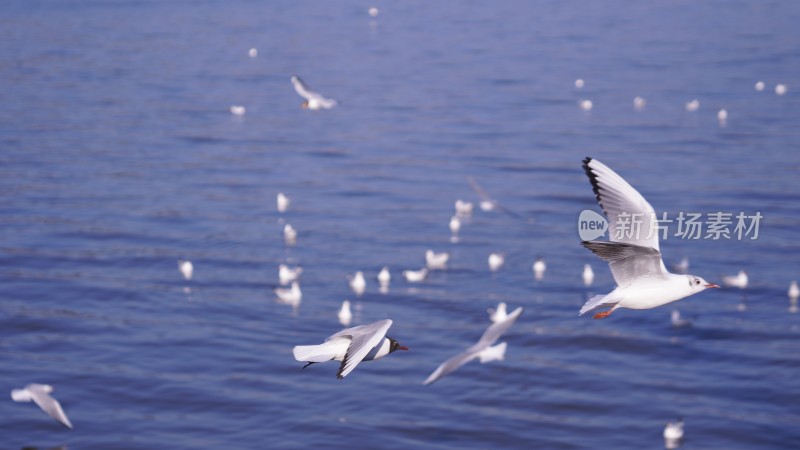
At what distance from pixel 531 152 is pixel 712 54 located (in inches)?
668

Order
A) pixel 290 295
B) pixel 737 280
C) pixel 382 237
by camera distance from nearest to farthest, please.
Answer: pixel 290 295
pixel 737 280
pixel 382 237

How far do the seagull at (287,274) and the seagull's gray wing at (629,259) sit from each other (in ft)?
37.9

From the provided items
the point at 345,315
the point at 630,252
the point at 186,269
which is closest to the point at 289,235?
the point at 186,269

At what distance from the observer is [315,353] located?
10.1 metres

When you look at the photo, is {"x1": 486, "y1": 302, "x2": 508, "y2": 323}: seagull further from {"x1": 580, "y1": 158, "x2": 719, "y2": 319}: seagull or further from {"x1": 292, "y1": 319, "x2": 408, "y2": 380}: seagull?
{"x1": 580, "y1": 158, "x2": 719, "y2": 319}: seagull

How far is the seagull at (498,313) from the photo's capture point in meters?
18.2

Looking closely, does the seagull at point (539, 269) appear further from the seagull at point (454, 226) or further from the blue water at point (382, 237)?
the seagull at point (454, 226)

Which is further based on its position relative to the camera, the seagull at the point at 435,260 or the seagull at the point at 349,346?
the seagull at the point at 435,260

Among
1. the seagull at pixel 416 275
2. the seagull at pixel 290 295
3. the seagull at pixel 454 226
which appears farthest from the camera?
the seagull at pixel 454 226

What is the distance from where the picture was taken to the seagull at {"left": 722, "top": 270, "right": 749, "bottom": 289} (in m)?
20.0

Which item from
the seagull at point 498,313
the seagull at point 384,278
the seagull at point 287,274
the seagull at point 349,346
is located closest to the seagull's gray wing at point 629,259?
the seagull at point 349,346

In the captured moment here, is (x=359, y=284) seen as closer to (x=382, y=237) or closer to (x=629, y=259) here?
(x=382, y=237)

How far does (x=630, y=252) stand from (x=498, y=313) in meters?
9.03

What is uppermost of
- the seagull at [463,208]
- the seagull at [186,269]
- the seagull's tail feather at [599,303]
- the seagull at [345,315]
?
the seagull's tail feather at [599,303]
